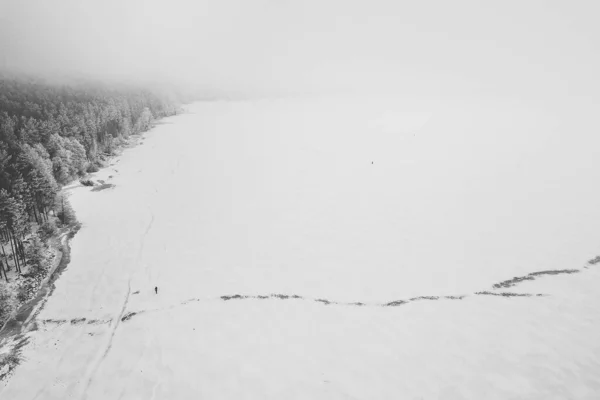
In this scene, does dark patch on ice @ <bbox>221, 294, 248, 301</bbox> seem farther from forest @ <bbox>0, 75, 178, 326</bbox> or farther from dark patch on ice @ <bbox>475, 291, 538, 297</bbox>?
forest @ <bbox>0, 75, 178, 326</bbox>

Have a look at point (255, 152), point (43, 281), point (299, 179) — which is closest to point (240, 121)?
point (255, 152)

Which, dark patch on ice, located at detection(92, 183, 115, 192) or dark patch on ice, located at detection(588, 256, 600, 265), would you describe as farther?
dark patch on ice, located at detection(92, 183, 115, 192)

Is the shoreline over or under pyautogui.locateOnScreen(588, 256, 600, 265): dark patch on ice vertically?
under

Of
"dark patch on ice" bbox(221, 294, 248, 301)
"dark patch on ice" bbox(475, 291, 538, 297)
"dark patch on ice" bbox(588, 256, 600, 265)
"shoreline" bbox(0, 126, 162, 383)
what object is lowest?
"shoreline" bbox(0, 126, 162, 383)

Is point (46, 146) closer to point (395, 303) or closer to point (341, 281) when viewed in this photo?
point (341, 281)

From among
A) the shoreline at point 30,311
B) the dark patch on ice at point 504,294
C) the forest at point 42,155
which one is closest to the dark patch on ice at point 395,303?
the dark patch on ice at point 504,294

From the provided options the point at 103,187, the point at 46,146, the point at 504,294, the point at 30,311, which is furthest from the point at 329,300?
the point at 46,146

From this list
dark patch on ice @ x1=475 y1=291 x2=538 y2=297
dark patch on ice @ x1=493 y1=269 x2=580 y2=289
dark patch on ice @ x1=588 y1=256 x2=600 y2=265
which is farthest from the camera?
dark patch on ice @ x1=588 y1=256 x2=600 y2=265

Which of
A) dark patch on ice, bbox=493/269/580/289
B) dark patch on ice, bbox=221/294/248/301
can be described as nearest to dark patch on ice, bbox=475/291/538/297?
dark patch on ice, bbox=493/269/580/289
